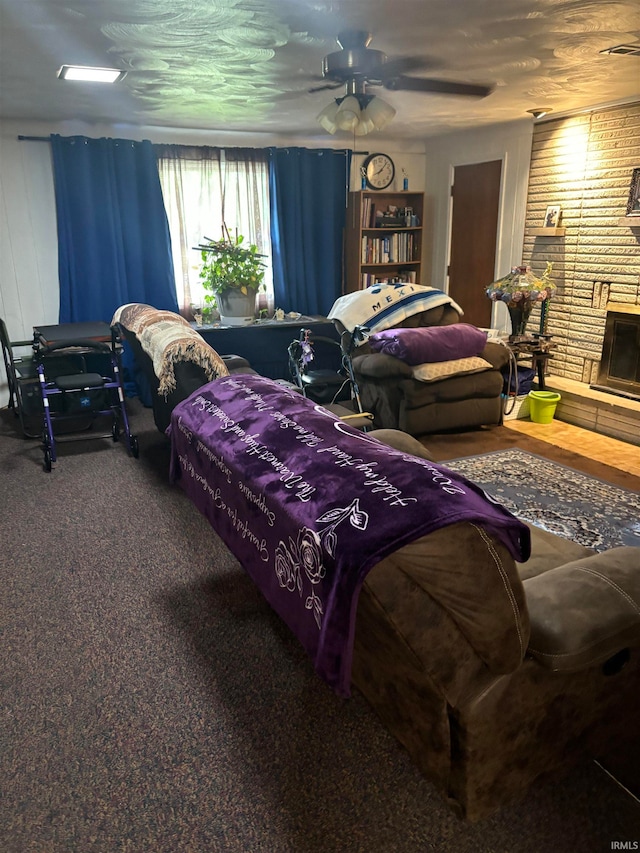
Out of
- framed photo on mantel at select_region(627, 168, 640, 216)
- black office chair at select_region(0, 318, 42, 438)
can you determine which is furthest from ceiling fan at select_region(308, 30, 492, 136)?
black office chair at select_region(0, 318, 42, 438)

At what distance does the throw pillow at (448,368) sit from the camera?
4062 millimetres

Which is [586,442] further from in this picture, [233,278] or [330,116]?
[233,278]

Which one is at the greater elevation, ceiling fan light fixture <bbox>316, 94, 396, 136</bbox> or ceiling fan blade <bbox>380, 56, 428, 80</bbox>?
ceiling fan blade <bbox>380, 56, 428, 80</bbox>

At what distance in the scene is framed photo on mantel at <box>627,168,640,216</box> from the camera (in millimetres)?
4188

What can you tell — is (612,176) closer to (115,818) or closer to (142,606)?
(142,606)

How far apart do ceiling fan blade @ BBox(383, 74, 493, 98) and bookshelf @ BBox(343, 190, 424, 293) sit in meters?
2.95

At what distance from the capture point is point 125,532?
2918 mm

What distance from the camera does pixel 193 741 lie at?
172 centimetres

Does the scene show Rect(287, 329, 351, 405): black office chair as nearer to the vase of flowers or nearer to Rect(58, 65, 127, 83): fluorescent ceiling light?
the vase of flowers

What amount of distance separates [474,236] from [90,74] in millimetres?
3697

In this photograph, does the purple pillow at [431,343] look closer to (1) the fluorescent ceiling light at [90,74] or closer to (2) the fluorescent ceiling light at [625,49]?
(2) the fluorescent ceiling light at [625,49]

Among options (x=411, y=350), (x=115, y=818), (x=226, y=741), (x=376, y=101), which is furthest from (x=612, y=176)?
(x=115, y=818)

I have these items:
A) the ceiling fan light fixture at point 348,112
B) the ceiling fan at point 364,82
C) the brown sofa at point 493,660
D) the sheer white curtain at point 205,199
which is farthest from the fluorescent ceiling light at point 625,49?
the sheer white curtain at point 205,199

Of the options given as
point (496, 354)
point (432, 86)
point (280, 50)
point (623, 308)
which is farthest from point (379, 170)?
point (280, 50)
